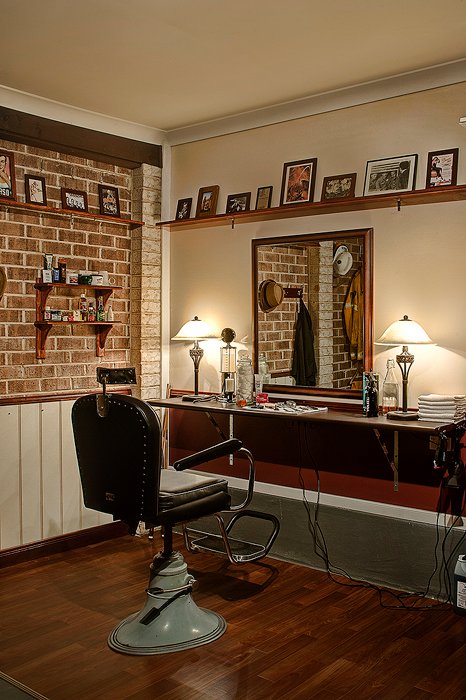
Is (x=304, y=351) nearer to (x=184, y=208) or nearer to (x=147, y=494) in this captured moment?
(x=184, y=208)

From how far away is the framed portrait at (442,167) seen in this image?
378cm

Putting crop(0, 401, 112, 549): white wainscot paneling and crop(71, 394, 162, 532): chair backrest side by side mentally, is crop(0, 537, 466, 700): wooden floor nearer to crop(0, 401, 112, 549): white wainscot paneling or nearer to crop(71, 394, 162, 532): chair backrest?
crop(0, 401, 112, 549): white wainscot paneling

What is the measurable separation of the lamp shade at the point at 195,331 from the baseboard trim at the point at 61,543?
1.36 metres

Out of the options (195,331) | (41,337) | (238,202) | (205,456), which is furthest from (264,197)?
(205,456)

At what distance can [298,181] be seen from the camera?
173 inches

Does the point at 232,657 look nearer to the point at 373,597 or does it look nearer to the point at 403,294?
the point at 373,597

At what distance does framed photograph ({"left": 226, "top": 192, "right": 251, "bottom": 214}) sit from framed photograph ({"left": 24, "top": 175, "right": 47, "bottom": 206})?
1176 millimetres

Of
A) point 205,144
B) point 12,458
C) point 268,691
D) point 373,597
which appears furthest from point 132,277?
point 268,691

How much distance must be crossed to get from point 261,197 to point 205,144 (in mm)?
668

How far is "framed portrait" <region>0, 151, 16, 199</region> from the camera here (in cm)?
430

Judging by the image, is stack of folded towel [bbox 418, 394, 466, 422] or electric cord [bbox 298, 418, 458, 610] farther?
electric cord [bbox 298, 418, 458, 610]

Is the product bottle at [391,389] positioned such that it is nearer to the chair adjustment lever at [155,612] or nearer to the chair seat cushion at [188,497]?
the chair seat cushion at [188,497]

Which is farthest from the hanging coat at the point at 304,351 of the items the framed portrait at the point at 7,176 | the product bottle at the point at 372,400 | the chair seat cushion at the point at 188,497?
the framed portrait at the point at 7,176

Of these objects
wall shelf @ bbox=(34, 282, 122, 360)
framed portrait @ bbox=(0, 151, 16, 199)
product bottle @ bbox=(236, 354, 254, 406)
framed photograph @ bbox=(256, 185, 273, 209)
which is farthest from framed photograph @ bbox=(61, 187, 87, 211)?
product bottle @ bbox=(236, 354, 254, 406)
